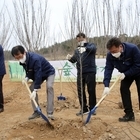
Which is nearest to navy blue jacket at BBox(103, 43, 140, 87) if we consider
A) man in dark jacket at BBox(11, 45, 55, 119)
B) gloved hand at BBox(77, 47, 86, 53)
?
gloved hand at BBox(77, 47, 86, 53)

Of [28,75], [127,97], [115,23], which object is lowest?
[127,97]

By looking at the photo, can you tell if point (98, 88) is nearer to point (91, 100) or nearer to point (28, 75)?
point (91, 100)

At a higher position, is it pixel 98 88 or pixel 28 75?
pixel 28 75

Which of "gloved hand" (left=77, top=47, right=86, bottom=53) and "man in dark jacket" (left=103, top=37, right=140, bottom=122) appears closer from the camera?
"man in dark jacket" (left=103, top=37, right=140, bottom=122)

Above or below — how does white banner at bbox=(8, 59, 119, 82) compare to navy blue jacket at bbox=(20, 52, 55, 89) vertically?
below

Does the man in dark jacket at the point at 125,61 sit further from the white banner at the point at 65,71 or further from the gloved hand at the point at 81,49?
the white banner at the point at 65,71

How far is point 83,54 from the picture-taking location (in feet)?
16.9

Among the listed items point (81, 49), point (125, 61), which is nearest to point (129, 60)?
point (125, 61)

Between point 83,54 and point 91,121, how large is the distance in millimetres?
1257

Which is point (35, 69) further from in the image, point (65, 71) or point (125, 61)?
point (65, 71)

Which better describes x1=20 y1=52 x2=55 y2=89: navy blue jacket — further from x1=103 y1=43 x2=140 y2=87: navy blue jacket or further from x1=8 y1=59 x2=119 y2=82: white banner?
x1=8 y1=59 x2=119 y2=82: white banner

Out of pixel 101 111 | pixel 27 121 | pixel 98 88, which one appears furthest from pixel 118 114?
pixel 98 88

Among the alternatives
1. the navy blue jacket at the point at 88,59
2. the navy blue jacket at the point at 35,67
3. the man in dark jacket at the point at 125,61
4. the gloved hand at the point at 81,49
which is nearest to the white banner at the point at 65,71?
the navy blue jacket at the point at 88,59

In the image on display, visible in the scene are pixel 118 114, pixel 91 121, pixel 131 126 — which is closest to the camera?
pixel 131 126
